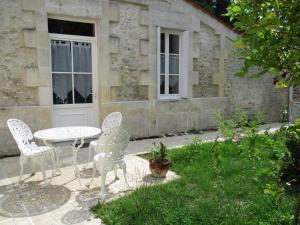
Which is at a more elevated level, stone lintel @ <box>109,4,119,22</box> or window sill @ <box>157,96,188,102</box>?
stone lintel @ <box>109,4,119,22</box>

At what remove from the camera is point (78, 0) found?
582cm

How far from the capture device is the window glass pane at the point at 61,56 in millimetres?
5863

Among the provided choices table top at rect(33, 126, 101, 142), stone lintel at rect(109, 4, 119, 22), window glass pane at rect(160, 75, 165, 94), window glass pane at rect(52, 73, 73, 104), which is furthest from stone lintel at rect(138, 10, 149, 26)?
table top at rect(33, 126, 101, 142)

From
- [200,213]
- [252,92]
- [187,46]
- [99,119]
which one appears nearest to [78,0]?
[99,119]

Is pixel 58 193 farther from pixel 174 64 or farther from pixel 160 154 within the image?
pixel 174 64

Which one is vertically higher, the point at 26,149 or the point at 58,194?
the point at 26,149

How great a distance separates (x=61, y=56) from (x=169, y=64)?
295 cm

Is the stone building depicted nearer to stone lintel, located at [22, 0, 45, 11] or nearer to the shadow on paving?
stone lintel, located at [22, 0, 45, 11]

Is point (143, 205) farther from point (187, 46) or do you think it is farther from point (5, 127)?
point (187, 46)

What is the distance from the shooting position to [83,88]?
6.28 m

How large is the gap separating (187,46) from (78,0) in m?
3.19

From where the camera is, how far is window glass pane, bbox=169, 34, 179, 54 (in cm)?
761

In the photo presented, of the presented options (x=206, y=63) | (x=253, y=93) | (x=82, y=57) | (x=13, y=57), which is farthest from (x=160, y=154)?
(x=253, y=93)

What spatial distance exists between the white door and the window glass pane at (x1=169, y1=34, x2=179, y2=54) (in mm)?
2332
